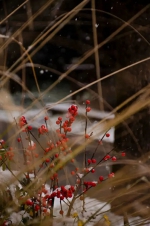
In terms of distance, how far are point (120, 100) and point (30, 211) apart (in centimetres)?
65

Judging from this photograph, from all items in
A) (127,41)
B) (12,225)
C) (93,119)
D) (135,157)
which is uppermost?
(93,119)

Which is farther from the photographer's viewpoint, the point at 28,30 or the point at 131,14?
the point at 28,30

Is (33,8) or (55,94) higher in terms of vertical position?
(55,94)

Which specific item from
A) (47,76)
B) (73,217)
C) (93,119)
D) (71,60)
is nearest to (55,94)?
(47,76)

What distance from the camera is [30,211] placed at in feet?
2.56

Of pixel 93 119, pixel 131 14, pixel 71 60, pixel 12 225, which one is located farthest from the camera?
pixel 71 60

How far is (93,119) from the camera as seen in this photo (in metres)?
2.06

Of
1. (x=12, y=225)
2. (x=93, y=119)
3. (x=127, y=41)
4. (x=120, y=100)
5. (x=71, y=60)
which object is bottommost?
(x=12, y=225)

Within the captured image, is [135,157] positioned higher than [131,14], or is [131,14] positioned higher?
[131,14]

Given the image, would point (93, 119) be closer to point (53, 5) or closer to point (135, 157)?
point (53, 5)

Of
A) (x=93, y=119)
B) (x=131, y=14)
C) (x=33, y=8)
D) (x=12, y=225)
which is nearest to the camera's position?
(x=12, y=225)

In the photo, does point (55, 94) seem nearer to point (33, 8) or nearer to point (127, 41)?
point (33, 8)

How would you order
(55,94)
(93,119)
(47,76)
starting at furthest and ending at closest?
(55,94)
(47,76)
(93,119)

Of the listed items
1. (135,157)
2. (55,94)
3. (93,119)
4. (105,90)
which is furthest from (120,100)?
(55,94)
